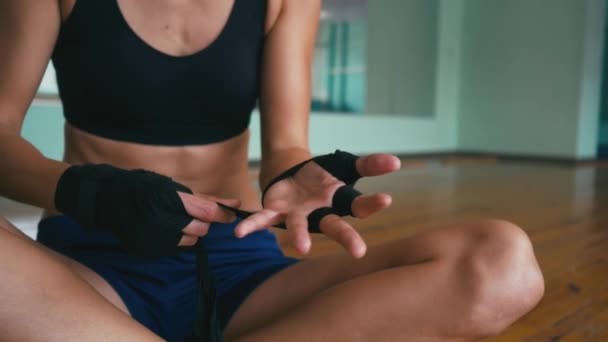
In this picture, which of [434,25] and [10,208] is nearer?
[10,208]

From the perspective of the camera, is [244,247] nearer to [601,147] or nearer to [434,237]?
[434,237]

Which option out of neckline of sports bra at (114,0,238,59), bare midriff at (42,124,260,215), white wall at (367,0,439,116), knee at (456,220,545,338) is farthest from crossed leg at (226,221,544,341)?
white wall at (367,0,439,116)

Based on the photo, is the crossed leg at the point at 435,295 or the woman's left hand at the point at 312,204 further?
the crossed leg at the point at 435,295

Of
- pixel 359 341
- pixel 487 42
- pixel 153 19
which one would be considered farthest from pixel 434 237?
pixel 487 42

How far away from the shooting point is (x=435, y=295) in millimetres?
685

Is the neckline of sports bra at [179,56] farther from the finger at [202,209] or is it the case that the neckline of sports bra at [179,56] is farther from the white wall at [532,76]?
the white wall at [532,76]

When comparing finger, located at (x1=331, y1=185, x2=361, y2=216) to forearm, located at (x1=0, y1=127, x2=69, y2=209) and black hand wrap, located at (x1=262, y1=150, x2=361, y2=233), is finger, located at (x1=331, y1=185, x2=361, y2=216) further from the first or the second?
forearm, located at (x1=0, y1=127, x2=69, y2=209)

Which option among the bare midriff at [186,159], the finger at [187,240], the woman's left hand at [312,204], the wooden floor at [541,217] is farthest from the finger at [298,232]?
the wooden floor at [541,217]

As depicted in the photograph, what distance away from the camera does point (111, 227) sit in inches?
24.7

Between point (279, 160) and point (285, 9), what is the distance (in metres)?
0.26

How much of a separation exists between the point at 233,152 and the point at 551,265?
0.97m

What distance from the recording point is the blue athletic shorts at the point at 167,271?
30.5 inches

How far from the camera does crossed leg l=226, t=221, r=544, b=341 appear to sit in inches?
26.6

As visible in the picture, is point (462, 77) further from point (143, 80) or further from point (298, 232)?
point (298, 232)
